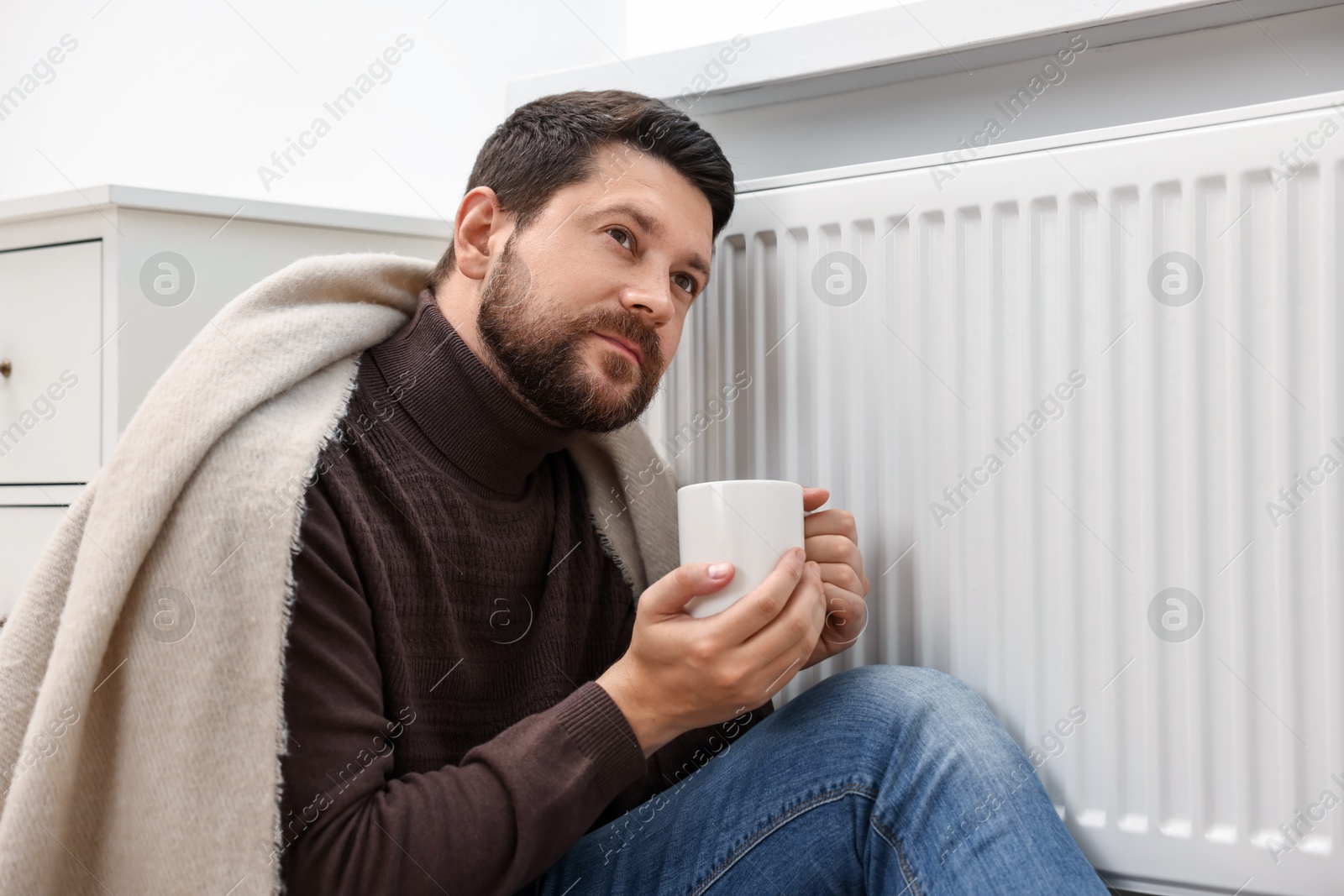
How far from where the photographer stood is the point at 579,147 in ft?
2.37

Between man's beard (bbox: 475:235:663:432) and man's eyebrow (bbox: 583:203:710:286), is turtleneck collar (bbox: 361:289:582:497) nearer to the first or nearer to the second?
man's beard (bbox: 475:235:663:432)

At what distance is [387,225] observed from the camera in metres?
0.99

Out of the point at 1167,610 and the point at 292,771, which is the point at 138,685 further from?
the point at 1167,610

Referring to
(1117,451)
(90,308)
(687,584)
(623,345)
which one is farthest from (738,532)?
(90,308)

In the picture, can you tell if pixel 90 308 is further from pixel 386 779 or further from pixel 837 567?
pixel 837 567

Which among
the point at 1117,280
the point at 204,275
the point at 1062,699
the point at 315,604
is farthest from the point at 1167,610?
the point at 204,275

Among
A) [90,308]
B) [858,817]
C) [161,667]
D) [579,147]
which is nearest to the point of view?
[161,667]

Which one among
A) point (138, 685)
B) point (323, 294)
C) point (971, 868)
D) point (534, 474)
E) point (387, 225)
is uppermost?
point (387, 225)

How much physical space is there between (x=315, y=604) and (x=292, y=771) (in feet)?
0.30

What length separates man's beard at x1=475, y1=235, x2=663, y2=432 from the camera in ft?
2.22

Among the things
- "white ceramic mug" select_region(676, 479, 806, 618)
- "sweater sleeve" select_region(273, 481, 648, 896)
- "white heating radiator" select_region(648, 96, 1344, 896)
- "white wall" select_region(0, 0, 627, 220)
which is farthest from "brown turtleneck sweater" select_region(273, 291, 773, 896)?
"white wall" select_region(0, 0, 627, 220)

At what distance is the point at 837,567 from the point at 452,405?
305mm

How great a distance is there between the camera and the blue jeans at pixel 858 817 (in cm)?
56

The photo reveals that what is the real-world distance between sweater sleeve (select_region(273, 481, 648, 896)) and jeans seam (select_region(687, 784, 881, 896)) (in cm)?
10
